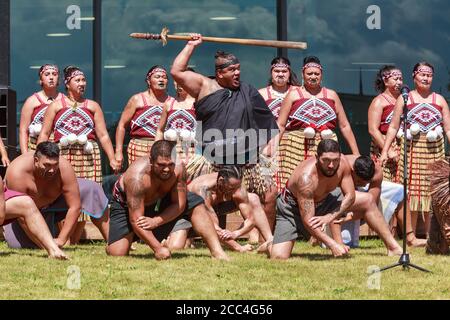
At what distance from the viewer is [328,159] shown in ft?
27.9

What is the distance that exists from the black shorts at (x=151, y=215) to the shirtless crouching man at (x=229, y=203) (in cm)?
35

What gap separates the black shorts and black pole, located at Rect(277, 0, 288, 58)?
10.1ft

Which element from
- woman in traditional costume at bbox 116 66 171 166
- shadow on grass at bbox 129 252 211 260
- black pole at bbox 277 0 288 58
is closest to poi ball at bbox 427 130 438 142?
black pole at bbox 277 0 288 58

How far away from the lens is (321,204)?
29.8ft

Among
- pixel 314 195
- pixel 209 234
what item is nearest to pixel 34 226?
pixel 209 234

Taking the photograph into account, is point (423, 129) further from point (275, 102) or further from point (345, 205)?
point (345, 205)

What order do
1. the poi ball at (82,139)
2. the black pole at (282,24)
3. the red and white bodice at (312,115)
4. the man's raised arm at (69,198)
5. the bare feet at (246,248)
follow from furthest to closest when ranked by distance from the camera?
the black pole at (282,24) → the poi ball at (82,139) → the red and white bodice at (312,115) → the bare feet at (246,248) → the man's raised arm at (69,198)

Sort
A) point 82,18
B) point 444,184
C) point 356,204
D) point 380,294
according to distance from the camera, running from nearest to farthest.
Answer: point 380,294 < point 444,184 < point 356,204 < point 82,18

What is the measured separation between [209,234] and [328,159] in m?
0.99

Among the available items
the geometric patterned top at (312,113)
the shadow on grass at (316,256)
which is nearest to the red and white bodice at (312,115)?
the geometric patterned top at (312,113)

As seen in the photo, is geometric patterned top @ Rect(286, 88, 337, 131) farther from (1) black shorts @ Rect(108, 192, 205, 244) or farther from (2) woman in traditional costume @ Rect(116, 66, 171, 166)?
(1) black shorts @ Rect(108, 192, 205, 244)

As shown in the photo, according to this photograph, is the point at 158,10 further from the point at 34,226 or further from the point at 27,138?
the point at 34,226

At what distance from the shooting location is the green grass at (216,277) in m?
6.66

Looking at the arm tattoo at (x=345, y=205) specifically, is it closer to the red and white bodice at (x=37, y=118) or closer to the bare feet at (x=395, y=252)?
the bare feet at (x=395, y=252)
